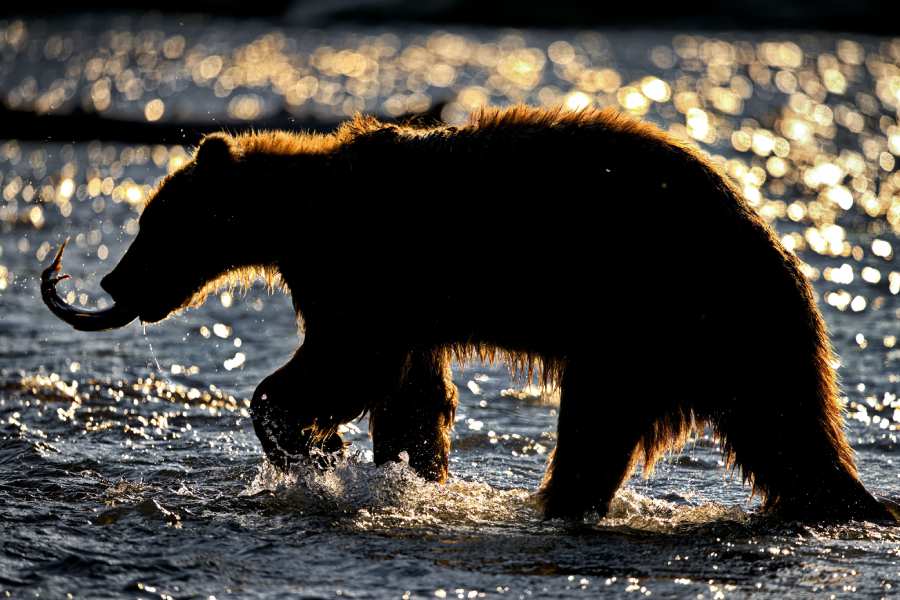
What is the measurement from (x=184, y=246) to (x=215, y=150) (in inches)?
19.3

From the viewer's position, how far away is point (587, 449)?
5660mm

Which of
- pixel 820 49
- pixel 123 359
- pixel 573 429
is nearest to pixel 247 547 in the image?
pixel 573 429

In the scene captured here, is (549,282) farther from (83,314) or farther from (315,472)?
(83,314)

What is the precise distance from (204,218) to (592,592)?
102 inches

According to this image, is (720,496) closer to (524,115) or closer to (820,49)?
(524,115)

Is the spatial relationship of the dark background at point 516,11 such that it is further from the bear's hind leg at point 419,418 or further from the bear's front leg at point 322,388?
the bear's front leg at point 322,388

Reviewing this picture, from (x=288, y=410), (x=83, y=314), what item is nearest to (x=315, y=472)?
(x=288, y=410)

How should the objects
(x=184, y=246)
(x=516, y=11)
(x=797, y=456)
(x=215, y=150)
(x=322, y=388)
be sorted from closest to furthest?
(x=797, y=456) < (x=322, y=388) < (x=215, y=150) < (x=184, y=246) < (x=516, y=11)

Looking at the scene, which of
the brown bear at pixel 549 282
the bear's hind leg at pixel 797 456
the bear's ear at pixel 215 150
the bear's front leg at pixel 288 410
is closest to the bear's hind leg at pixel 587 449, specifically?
the brown bear at pixel 549 282

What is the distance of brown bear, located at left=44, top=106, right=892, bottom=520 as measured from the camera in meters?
5.50

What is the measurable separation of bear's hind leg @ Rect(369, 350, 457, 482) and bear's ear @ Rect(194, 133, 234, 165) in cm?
128

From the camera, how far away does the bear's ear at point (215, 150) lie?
6.31 metres

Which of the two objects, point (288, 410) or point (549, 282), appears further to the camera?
point (288, 410)

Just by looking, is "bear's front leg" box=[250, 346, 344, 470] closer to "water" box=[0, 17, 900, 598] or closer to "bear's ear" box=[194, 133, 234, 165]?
"water" box=[0, 17, 900, 598]
